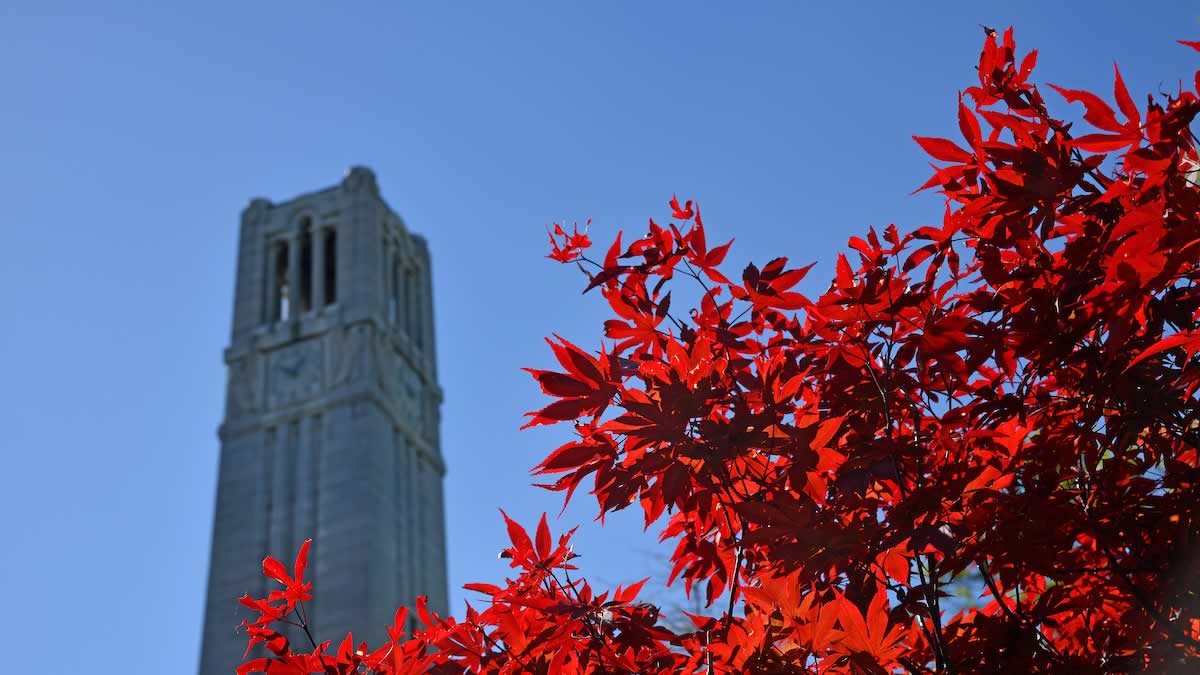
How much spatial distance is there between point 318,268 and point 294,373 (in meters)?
2.91

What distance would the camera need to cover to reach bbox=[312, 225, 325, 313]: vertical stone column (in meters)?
26.8

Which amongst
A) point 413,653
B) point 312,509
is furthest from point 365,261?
point 413,653

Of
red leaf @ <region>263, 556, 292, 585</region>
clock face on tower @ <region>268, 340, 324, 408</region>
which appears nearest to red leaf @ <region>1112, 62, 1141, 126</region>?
red leaf @ <region>263, 556, 292, 585</region>

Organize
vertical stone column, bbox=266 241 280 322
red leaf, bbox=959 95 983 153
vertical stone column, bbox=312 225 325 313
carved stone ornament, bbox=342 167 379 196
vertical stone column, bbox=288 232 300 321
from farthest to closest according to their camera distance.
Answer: carved stone ornament, bbox=342 167 379 196 < vertical stone column, bbox=266 241 280 322 < vertical stone column, bbox=288 232 300 321 < vertical stone column, bbox=312 225 325 313 < red leaf, bbox=959 95 983 153

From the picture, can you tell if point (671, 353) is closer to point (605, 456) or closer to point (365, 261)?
point (605, 456)

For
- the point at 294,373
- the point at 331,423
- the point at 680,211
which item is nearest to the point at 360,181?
the point at 294,373

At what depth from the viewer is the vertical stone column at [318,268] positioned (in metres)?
26.8

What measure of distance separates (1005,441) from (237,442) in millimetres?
25766

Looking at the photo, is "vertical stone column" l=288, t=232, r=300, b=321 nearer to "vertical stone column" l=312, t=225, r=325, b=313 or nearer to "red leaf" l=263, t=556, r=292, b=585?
"vertical stone column" l=312, t=225, r=325, b=313

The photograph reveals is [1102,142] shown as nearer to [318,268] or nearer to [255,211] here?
[318,268]

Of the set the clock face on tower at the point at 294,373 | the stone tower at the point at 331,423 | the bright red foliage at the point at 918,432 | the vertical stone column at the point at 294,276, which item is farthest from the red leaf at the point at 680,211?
the vertical stone column at the point at 294,276

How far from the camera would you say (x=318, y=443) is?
25219 millimetres

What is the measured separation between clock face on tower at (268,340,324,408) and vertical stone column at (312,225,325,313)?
3.54ft

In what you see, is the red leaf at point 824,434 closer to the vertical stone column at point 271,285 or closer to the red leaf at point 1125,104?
the red leaf at point 1125,104
